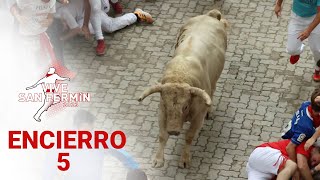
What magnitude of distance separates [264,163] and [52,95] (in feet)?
12.0

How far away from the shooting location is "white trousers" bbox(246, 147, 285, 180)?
10.9m

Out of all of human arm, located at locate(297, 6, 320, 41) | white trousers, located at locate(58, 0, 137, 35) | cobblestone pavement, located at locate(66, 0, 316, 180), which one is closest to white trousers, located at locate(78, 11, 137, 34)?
white trousers, located at locate(58, 0, 137, 35)

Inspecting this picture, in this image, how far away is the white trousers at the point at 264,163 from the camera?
429 inches

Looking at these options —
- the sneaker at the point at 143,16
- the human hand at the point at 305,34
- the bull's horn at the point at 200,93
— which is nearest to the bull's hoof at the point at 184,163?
the bull's horn at the point at 200,93

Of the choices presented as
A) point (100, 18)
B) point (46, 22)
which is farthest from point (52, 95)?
point (100, 18)

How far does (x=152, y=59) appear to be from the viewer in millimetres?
14109

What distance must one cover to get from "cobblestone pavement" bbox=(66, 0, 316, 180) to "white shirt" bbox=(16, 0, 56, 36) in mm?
1130

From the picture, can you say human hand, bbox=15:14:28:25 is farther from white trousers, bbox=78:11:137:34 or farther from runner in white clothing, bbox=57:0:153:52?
white trousers, bbox=78:11:137:34

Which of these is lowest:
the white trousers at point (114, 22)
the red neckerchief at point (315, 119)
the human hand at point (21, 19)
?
the white trousers at point (114, 22)

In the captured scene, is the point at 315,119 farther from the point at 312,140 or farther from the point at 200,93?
the point at 200,93

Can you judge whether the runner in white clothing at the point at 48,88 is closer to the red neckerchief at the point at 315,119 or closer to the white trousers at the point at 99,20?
the white trousers at the point at 99,20

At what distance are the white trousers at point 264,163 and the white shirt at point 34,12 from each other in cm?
399

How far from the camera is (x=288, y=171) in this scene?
1073 cm

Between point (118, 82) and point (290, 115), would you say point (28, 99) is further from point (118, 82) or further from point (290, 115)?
point (290, 115)
